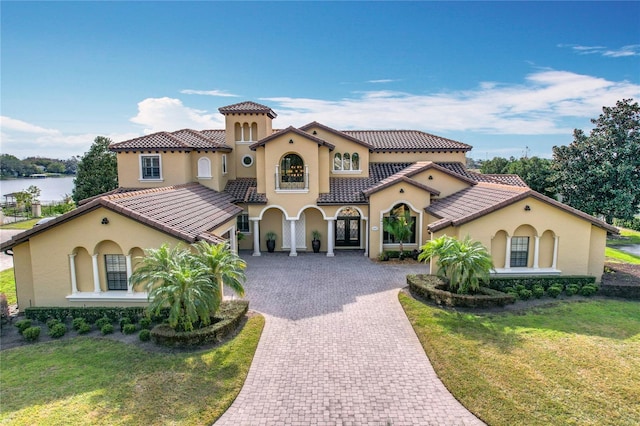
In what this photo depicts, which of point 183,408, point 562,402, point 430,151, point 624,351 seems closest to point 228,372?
point 183,408

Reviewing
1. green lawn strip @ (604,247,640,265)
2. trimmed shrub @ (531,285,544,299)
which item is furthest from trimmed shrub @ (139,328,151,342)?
green lawn strip @ (604,247,640,265)

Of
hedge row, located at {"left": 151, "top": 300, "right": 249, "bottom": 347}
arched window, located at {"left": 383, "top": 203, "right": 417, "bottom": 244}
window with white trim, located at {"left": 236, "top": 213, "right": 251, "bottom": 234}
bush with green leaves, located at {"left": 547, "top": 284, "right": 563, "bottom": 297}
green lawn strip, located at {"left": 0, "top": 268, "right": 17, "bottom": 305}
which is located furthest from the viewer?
window with white trim, located at {"left": 236, "top": 213, "right": 251, "bottom": 234}

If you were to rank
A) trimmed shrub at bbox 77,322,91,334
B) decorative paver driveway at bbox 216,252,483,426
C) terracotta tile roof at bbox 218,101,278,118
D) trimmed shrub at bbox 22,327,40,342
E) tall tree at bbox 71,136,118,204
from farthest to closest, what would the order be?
tall tree at bbox 71,136,118,204
terracotta tile roof at bbox 218,101,278,118
trimmed shrub at bbox 77,322,91,334
trimmed shrub at bbox 22,327,40,342
decorative paver driveway at bbox 216,252,483,426

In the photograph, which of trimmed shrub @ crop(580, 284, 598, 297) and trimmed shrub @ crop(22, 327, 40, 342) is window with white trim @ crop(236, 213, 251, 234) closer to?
trimmed shrub @ crop(22, 327, 40, 342)

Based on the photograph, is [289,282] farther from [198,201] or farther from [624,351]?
[624,351]

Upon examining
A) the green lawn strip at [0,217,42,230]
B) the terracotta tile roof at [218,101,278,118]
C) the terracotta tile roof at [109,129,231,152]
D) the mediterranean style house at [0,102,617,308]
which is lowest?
the green lawn strip at [0,217,42,230]

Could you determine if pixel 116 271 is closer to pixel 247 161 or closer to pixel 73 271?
pixel 73 271

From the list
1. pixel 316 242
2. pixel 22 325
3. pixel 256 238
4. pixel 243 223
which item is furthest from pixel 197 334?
pixel 243 223
